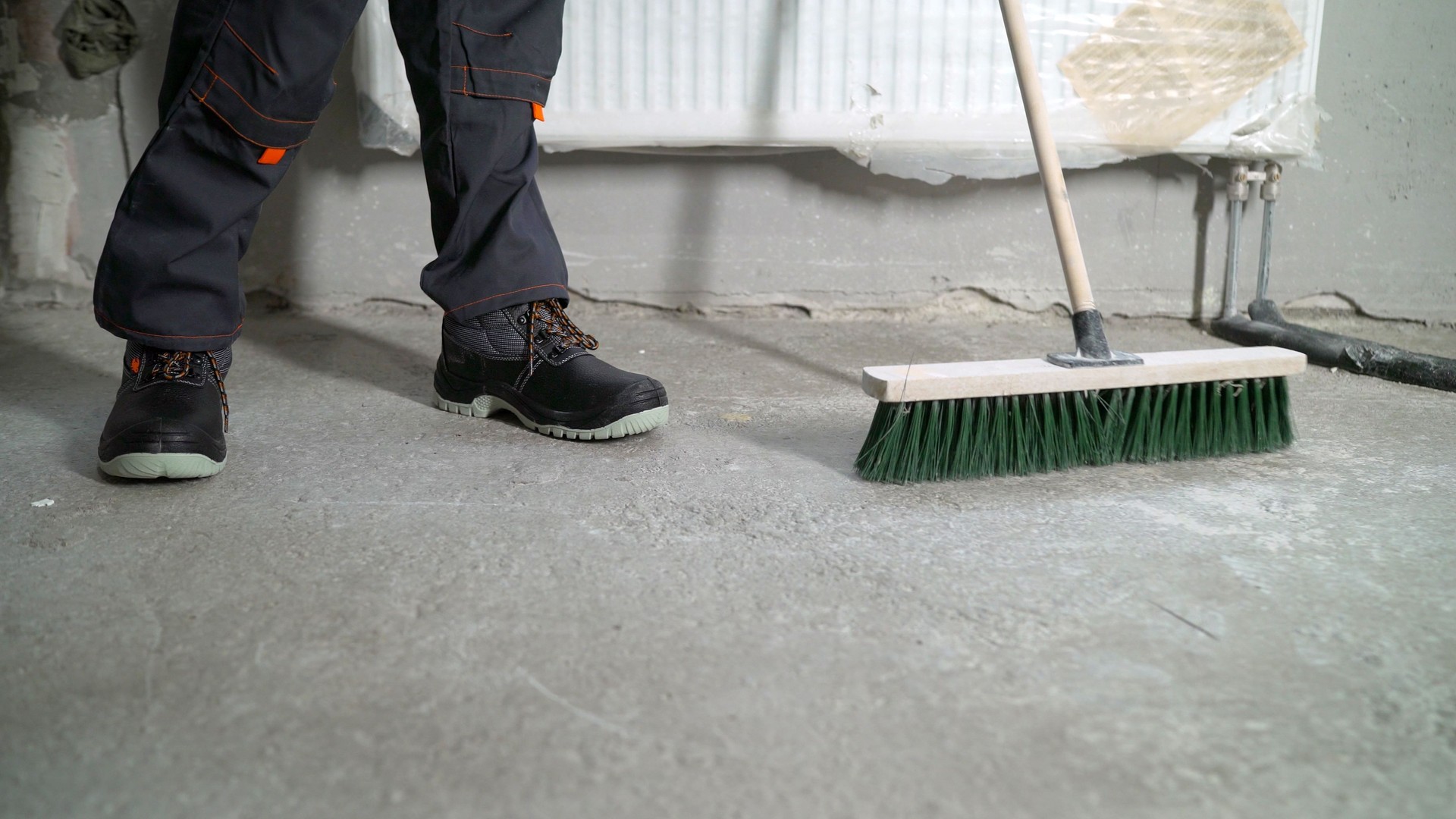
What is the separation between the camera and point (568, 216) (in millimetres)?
1852

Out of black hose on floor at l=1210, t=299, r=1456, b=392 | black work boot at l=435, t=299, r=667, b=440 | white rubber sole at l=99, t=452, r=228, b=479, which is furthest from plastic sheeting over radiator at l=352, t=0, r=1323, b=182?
white rubber sole at l=99, t=452, r=228, b=479

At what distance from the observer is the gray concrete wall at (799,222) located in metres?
1.80

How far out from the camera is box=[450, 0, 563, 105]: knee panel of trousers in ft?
3.82

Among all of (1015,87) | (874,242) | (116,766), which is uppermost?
(1015,87)

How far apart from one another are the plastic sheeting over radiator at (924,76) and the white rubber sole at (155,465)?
838 mm

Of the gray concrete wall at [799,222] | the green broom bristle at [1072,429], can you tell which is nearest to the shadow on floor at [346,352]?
the gray concrete wall at [799,222]

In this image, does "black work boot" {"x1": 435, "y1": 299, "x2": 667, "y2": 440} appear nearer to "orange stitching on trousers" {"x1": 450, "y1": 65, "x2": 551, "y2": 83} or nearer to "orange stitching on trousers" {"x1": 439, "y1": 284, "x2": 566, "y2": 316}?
"orange stitching on trousers" {"x1": 439, "y1": 284, "x2": 566, "y2": 316}

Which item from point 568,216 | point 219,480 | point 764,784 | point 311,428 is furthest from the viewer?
point 568,216

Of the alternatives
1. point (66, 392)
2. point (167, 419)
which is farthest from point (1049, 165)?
point (66, 392)

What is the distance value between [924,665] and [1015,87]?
127cm

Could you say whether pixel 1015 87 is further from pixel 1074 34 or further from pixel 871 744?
pixel 871 744

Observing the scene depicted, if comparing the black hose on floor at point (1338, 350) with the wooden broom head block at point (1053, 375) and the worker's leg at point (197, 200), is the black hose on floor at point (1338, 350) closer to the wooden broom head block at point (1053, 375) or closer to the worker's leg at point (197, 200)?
the wooden broom head block at point (1053, 375)

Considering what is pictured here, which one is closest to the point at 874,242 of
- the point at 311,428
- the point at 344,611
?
the point at 311,428

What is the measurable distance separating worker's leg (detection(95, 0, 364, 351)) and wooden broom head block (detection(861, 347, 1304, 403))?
0.67m
